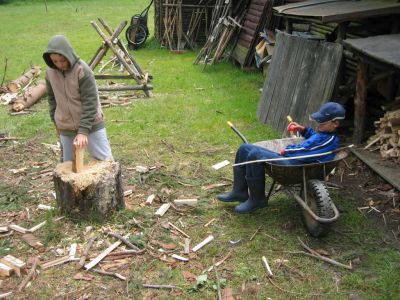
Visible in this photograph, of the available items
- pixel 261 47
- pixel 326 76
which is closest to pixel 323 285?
pixel 326 76

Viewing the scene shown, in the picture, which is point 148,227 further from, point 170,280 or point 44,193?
point 44,193

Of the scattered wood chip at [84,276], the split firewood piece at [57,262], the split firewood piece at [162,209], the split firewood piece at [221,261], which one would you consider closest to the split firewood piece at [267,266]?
the split firewood piece at [221,261]

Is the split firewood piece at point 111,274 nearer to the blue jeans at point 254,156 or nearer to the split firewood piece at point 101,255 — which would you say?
the split firewood piece at point 101,255

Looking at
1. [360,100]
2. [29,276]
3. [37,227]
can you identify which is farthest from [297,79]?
[29,276]

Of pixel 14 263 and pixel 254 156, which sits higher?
pixel 254 156

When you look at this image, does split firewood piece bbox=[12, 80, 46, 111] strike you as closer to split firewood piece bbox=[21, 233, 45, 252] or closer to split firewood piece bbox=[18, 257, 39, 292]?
split firewood piece bbox=[21, 233, 45, 252]

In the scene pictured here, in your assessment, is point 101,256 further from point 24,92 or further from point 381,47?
point 24,92

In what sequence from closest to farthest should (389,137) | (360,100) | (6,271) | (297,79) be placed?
(6,271) → (389,137) → (360,100) → (297,79)

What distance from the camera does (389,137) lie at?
19.7ft

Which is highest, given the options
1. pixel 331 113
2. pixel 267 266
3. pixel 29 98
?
pixel 331 113

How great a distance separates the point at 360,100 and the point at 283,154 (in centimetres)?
248

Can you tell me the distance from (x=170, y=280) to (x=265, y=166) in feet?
5.14

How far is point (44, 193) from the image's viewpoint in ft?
18.9

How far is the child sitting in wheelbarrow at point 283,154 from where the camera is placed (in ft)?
14.4
